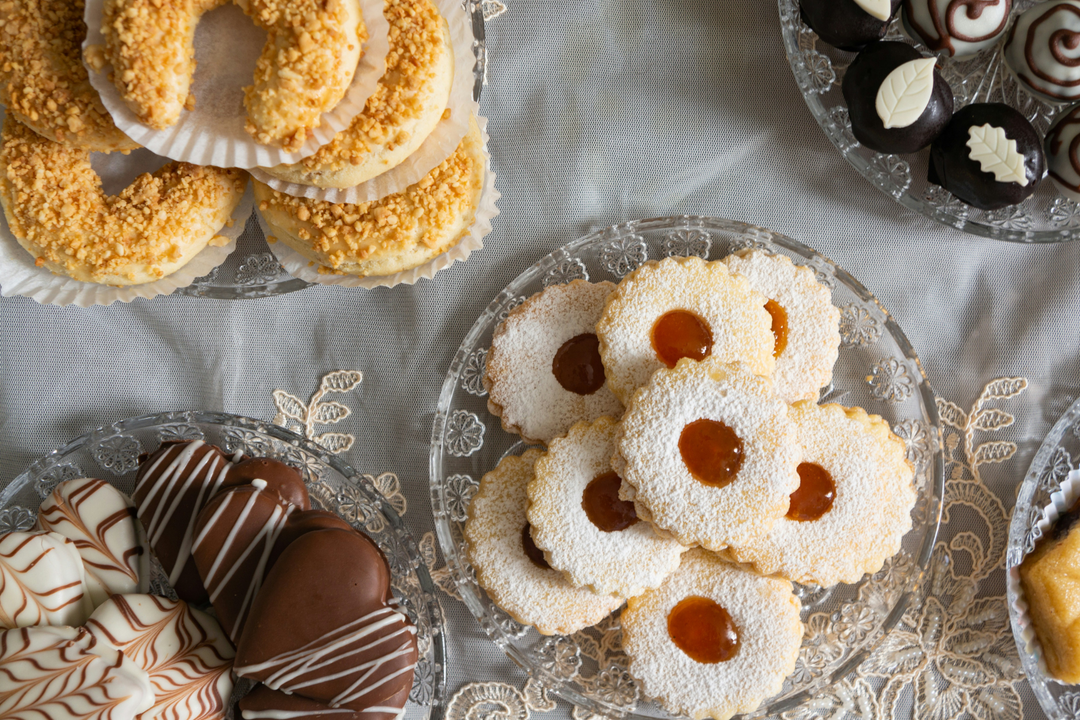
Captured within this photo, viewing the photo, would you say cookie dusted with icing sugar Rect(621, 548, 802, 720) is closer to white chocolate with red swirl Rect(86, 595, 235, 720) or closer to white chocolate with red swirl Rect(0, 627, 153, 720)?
white chocolate with red swirl Rect(86, 595, 235, 720)

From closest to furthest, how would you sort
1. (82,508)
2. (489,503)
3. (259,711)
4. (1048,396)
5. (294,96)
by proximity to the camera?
(294,96) < (259,711) < (82,508) < (489,503) < (1048,396)

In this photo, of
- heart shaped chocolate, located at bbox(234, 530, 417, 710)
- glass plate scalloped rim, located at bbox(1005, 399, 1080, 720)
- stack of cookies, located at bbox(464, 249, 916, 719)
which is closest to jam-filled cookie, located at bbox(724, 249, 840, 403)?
stack of cookies, located at bbox(464, 249, 916, 719)

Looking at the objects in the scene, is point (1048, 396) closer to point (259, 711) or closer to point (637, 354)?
point (637, 354)

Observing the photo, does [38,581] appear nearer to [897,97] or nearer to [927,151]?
[897,97]

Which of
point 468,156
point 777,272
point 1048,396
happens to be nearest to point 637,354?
point 777,272

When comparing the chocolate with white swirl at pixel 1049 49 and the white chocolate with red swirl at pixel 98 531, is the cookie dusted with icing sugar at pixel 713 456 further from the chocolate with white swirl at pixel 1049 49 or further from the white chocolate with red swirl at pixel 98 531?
the white chocolate with red swirl at pixel 98 531

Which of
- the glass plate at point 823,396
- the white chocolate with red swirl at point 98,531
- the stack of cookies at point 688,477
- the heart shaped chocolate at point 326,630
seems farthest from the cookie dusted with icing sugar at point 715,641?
the white chocolate with red swirl at point 98,531
